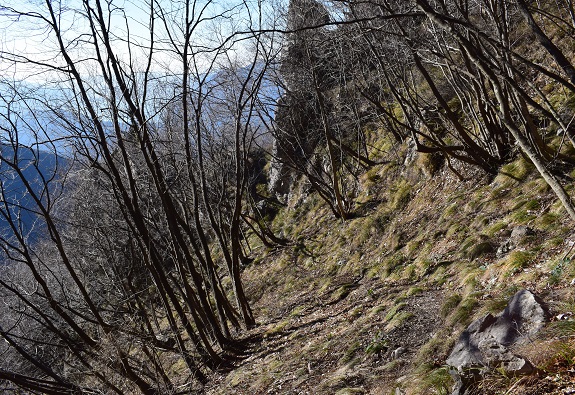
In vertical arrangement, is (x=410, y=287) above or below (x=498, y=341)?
below

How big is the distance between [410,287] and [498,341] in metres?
4.20

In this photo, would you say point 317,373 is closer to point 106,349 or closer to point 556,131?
point 106,349

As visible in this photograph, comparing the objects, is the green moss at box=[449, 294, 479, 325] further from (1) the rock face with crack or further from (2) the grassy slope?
(1) the rock face with crack

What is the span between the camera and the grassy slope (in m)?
4.43

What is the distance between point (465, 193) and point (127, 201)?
22.8 feet

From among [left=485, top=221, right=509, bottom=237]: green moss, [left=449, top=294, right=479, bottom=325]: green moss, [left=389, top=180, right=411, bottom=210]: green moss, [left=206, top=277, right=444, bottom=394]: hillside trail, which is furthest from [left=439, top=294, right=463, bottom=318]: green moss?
[left=389, top=180, right=411, bottom=210]: green moss

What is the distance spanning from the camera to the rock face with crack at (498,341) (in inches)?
128

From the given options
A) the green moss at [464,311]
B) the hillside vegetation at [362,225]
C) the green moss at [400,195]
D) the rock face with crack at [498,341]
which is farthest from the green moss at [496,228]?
the green moss at [400,195]

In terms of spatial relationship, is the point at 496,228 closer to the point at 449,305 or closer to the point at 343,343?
the point at 449,305

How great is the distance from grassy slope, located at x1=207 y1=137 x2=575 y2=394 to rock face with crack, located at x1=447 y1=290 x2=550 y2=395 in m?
0.12

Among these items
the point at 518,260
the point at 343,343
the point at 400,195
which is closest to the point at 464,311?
the point at 518,260

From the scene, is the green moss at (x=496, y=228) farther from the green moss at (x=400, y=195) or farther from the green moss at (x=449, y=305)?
the green moss at (x=400, y=195)

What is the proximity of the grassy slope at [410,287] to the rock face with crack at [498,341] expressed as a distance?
118mm

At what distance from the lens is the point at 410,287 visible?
7.66 m
